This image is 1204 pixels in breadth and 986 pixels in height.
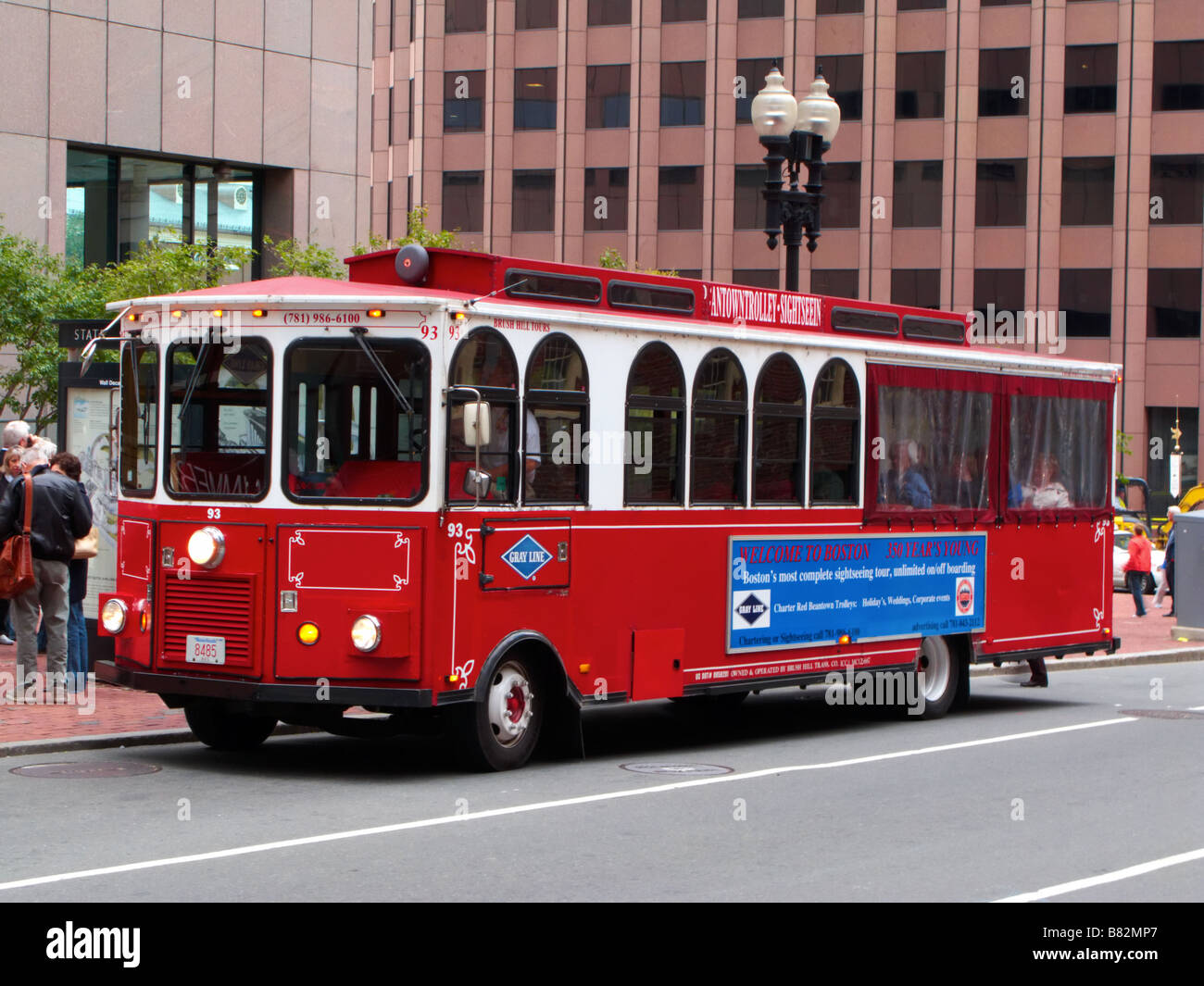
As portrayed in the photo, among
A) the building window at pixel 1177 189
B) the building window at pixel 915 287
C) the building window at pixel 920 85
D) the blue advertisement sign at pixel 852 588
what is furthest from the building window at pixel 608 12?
the blue advertisement sign at pixel 852 588

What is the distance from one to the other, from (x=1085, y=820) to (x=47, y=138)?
19.8m

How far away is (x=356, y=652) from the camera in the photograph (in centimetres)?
1057

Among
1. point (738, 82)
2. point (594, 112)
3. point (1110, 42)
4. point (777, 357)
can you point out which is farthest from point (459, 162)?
point (777, 357)

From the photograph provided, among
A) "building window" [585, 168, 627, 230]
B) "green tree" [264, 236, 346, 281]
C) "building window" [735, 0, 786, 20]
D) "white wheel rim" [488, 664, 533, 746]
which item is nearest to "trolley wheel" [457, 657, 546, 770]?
"white wheel rim" [488, 664, 533, 746]

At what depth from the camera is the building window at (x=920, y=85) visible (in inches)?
2386

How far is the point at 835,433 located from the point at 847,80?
164 ft

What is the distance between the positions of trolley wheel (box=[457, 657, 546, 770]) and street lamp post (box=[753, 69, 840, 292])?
7.50 m

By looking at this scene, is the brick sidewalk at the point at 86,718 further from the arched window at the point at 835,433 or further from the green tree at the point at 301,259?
the green tree at the point at 301,259

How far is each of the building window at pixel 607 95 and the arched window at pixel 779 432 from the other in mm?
50803

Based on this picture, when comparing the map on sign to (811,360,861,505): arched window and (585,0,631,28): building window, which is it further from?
(585,0,631,28): building window

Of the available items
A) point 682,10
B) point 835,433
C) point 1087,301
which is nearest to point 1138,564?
point 835,433

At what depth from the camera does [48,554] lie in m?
13.6

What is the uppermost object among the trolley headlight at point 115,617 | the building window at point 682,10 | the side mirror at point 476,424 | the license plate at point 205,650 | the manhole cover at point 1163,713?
the building window at point 682,10
